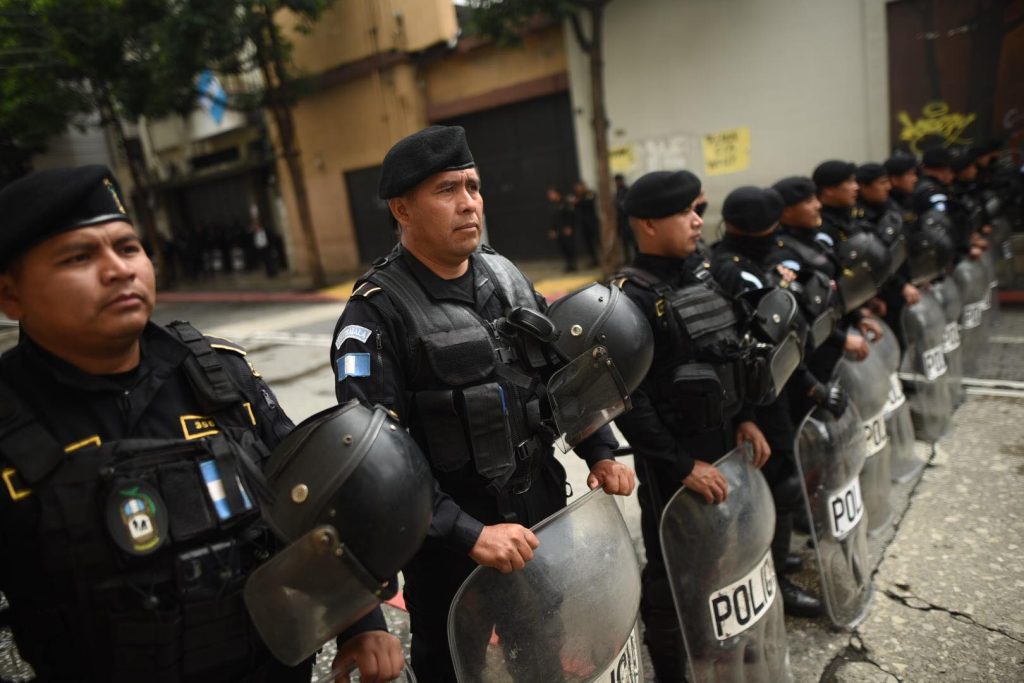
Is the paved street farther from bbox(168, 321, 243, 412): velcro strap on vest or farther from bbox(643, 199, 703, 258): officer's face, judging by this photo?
bbox(168, 321, 243, 412): velcro strap on vest

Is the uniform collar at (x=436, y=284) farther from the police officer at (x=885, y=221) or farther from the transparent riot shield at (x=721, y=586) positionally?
the police officer at (x=885, y=221)

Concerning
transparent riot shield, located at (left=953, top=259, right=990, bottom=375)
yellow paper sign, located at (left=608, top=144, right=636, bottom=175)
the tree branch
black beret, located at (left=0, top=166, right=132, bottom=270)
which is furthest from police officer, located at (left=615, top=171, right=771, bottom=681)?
yellow paper sign, located at (left=608, top=144, right=636, bottom=175)

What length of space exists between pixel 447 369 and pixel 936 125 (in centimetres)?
986

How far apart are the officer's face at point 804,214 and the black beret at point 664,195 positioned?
1.32 m

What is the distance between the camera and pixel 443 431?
1727mm

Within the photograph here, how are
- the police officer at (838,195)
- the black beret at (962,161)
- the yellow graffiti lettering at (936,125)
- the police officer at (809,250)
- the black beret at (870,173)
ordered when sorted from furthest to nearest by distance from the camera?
the yellow graffiti lettering at (936,125), the black beret at (962,161), the black beret at (870,173), the police officer at (838,195), the police officer at (809,250)

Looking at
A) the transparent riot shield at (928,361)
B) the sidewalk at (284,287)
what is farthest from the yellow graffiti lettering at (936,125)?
the transparent riot shield at (928,361)

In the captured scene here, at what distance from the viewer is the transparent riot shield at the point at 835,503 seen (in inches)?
100

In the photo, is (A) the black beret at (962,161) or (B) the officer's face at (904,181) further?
(A) the black beret at (962,161)

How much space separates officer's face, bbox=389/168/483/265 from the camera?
1.82 meters

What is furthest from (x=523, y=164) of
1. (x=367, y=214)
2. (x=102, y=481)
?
(x=102, y=481)

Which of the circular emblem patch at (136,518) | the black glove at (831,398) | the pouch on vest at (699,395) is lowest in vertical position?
the black glove at (831,398)

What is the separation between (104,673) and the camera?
1.22 metres

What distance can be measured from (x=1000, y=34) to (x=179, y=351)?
10.5 meters
